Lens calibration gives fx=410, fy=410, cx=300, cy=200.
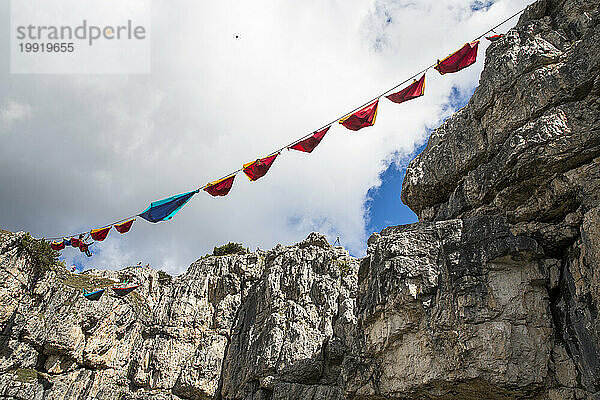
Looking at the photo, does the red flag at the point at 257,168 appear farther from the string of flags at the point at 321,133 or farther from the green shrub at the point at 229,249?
the green shrub at the point at 229,249

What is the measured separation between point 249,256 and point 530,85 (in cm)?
3129

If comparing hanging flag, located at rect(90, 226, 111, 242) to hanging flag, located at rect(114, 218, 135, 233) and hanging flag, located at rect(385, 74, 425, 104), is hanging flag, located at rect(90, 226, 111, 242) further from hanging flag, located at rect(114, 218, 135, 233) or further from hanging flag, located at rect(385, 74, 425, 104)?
hanging flag, located at rect(385, 74, 425, 104)

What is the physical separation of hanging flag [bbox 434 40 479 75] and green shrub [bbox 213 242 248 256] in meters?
36.7

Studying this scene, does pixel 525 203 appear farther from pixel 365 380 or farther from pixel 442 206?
pixel 365 380

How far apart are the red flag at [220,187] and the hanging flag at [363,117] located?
6052mm

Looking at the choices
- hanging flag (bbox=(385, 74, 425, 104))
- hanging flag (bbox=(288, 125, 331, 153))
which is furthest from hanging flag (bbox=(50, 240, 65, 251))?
hanging flag (bbox=(385, 74, 425, 104))

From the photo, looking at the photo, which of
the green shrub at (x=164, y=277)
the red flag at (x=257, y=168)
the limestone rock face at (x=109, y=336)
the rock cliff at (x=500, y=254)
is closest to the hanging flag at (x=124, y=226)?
the red flag at (x=257, y=168)

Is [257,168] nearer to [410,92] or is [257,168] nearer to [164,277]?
[410,92]

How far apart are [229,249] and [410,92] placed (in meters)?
36.3

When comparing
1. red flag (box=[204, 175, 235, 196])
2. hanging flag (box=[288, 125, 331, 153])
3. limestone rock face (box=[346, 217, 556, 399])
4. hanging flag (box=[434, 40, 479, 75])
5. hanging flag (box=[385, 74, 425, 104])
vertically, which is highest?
hanging flag (box=[434, 40, 479, 75])

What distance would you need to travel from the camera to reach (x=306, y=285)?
35000 mm

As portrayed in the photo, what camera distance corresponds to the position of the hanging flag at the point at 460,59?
1677 cm

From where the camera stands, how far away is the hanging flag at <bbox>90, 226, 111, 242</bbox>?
23198mm

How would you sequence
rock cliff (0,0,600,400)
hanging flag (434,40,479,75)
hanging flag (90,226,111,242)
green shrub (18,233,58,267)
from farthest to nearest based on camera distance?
green shrub (18,233,58,267) < hanging flag (90,226,111,242) < hanging flag (434,40,479,75) < rock cliff (0,0,600,400)
